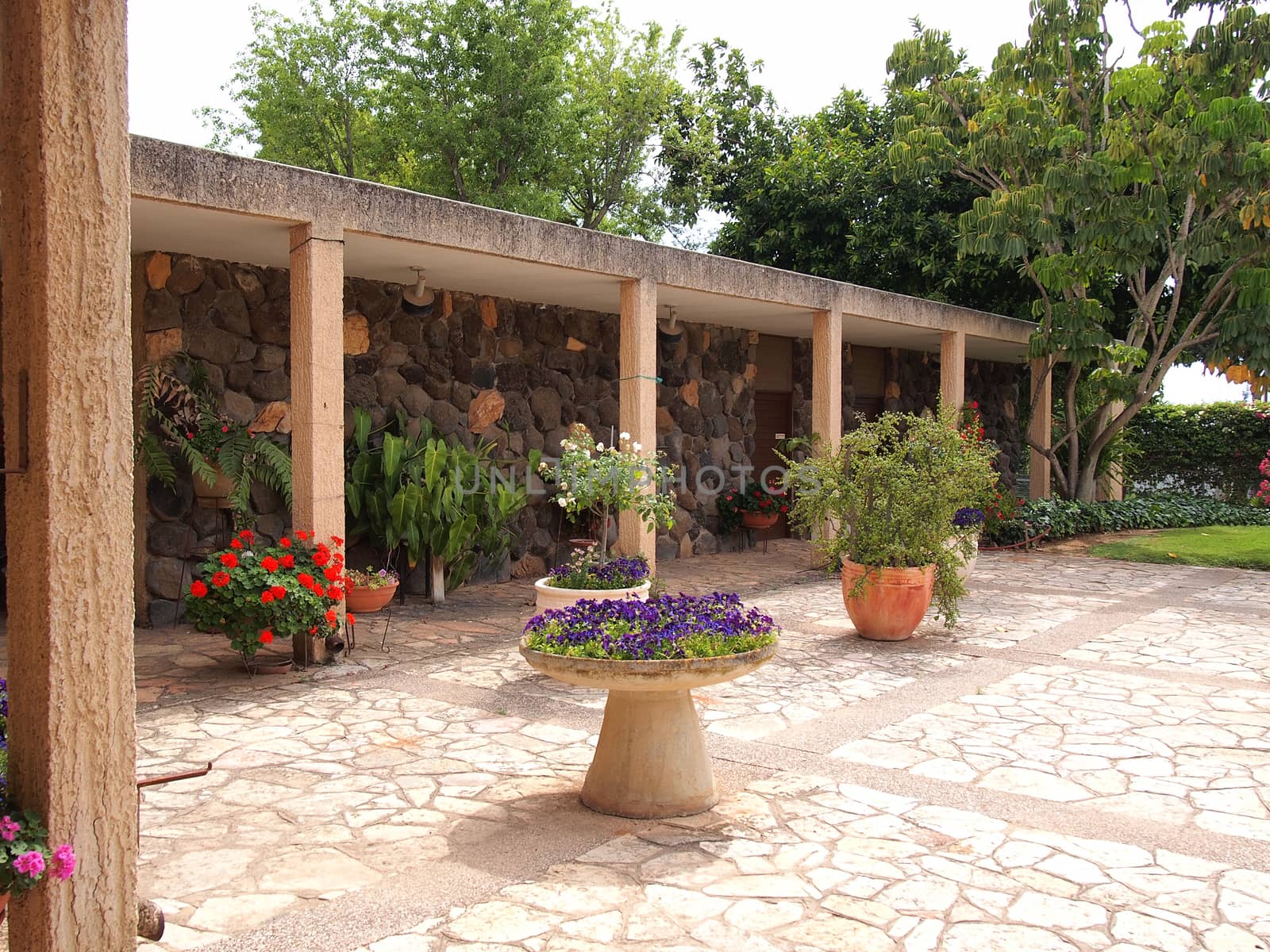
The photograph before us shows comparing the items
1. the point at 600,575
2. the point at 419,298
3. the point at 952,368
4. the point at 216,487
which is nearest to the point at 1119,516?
the point at 952,368

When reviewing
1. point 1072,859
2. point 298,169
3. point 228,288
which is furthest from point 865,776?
point 228,288

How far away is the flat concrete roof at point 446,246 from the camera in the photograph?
600 cm

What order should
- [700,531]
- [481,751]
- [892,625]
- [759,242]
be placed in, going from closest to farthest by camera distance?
1. [481,751]
2. [892,625]
3. [700,531]
4. [759,242]

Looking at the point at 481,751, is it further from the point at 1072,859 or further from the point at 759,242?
the point at 759,242

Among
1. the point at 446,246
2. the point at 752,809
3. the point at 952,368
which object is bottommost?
the point at 752,809

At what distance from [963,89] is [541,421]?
7462mm

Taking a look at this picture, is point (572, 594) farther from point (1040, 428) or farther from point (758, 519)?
point (1040, 428)

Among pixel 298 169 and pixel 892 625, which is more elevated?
pixel 298 169

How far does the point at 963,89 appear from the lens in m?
13.6

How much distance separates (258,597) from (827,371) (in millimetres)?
6684

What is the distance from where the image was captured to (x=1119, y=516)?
15.1 meters

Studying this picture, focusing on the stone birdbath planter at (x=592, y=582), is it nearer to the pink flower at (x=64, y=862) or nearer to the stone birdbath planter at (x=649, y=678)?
the stone birdbath planter at (x=649, y=678)

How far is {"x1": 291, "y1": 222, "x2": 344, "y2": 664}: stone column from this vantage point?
648cm

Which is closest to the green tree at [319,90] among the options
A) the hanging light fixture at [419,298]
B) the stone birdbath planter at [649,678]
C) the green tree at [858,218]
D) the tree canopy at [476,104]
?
the tree canopy at [476,104]
